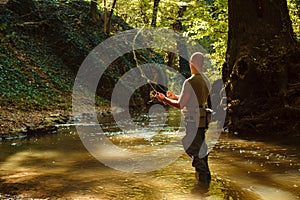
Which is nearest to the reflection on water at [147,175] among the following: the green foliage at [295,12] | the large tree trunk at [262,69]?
the large tree trunk at [262,69]

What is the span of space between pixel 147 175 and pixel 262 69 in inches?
214

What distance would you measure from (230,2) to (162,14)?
1633 cm

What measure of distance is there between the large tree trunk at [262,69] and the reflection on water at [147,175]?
47.4 inches

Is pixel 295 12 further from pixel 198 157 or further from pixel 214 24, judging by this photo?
pixel 198 157

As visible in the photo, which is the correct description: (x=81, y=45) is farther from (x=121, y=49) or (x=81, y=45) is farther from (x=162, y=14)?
(x=162, y=14)

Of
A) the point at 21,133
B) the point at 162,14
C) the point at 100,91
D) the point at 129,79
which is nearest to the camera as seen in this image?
the point at 21,133

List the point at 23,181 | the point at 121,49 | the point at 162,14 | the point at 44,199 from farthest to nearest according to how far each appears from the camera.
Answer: the point at 162,14
the point at 121,49
the point at 23,181
the point at 44,199

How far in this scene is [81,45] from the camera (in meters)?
21.2

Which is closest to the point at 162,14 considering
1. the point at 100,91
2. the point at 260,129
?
the point at 100,91

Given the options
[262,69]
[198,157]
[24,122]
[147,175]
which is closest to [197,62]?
[198,157]

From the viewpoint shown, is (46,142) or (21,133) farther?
(21,133)

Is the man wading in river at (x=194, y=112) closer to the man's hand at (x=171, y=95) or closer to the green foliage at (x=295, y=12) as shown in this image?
the man's hand at (x=171, y=95)

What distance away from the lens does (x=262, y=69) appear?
9555 millimetres

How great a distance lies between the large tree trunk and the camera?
9.14 meters
